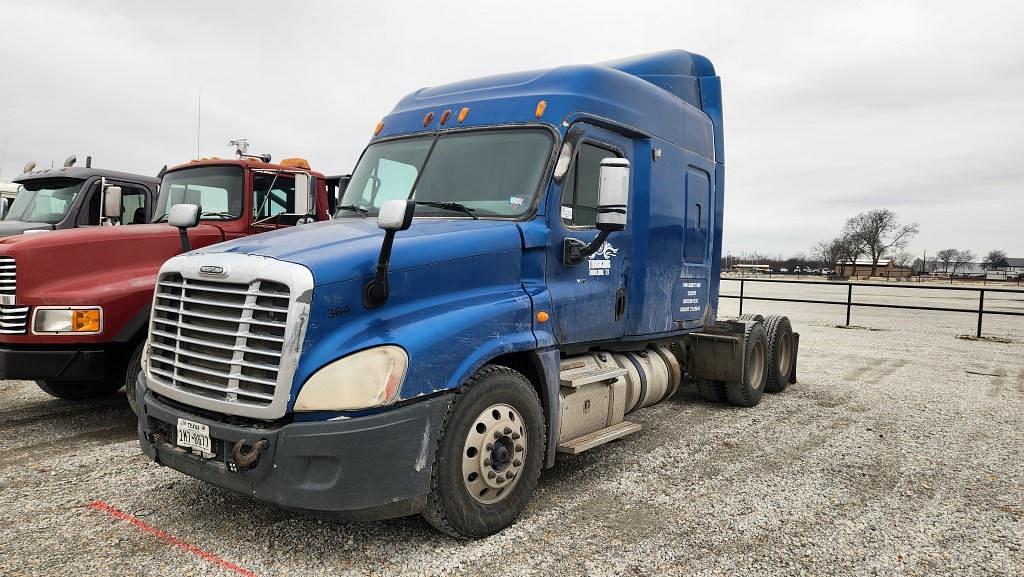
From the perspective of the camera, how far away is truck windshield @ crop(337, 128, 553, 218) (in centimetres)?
426

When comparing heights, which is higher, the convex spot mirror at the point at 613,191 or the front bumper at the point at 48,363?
the convex spot mirror at the point at 613,191

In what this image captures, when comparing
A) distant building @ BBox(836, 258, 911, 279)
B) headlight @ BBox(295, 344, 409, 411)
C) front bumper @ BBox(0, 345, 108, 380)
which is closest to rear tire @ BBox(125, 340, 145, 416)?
front bumper @ BBox(0, 345, 108, 380)

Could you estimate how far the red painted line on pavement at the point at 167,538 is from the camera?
11.0 ft

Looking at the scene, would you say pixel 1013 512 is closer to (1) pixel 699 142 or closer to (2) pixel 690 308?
(2) pixel 690 308

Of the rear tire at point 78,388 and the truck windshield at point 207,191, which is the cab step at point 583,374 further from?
the rear tire at point 78,388

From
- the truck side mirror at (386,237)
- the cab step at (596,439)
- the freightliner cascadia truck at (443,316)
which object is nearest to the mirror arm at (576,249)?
the freightliner cascadia truck at (443,316)

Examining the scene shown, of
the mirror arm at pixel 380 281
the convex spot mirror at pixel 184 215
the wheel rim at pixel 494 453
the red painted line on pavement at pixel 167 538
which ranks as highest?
the convex spot mirror at pixel 184 215

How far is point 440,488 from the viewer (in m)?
3.48

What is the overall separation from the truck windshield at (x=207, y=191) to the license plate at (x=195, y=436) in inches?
146

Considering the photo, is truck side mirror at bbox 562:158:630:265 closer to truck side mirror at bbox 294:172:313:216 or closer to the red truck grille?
the red truck grille

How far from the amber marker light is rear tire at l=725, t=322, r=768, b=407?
247 inches

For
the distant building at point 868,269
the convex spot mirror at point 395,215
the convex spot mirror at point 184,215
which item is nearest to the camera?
the convex spot mirror at point 395,215

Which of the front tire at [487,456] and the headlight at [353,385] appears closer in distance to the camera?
the headlight at [353,385]

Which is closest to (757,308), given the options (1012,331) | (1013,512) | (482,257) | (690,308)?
(1012,331)
